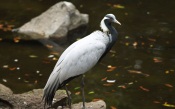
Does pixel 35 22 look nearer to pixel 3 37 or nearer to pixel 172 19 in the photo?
pixel 3 37

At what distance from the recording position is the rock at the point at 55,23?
36.8 ft

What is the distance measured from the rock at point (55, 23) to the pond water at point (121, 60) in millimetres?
338

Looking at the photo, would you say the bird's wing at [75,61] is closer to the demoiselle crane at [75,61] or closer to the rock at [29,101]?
the demoiselle crane at [75,61]

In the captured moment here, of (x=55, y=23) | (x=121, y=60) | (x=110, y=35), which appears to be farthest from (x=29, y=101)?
(x=55, y=23)

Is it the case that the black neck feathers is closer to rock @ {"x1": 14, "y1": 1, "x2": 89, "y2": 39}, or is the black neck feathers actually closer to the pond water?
the pond water

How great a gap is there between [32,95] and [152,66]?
355 centimetres

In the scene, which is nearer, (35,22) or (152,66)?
(152,66)

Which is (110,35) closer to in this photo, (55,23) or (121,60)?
(121,60)

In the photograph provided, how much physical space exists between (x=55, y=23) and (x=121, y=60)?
2.25 m

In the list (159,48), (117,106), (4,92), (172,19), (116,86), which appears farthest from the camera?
(172,19)

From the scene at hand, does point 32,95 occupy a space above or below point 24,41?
above

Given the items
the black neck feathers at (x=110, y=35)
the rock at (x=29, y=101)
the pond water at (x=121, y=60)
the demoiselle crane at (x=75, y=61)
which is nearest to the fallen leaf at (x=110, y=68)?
the pond water at (x=121, y=60)

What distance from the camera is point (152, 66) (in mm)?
9695


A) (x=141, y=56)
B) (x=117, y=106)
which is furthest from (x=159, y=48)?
(x=117, y=106)
